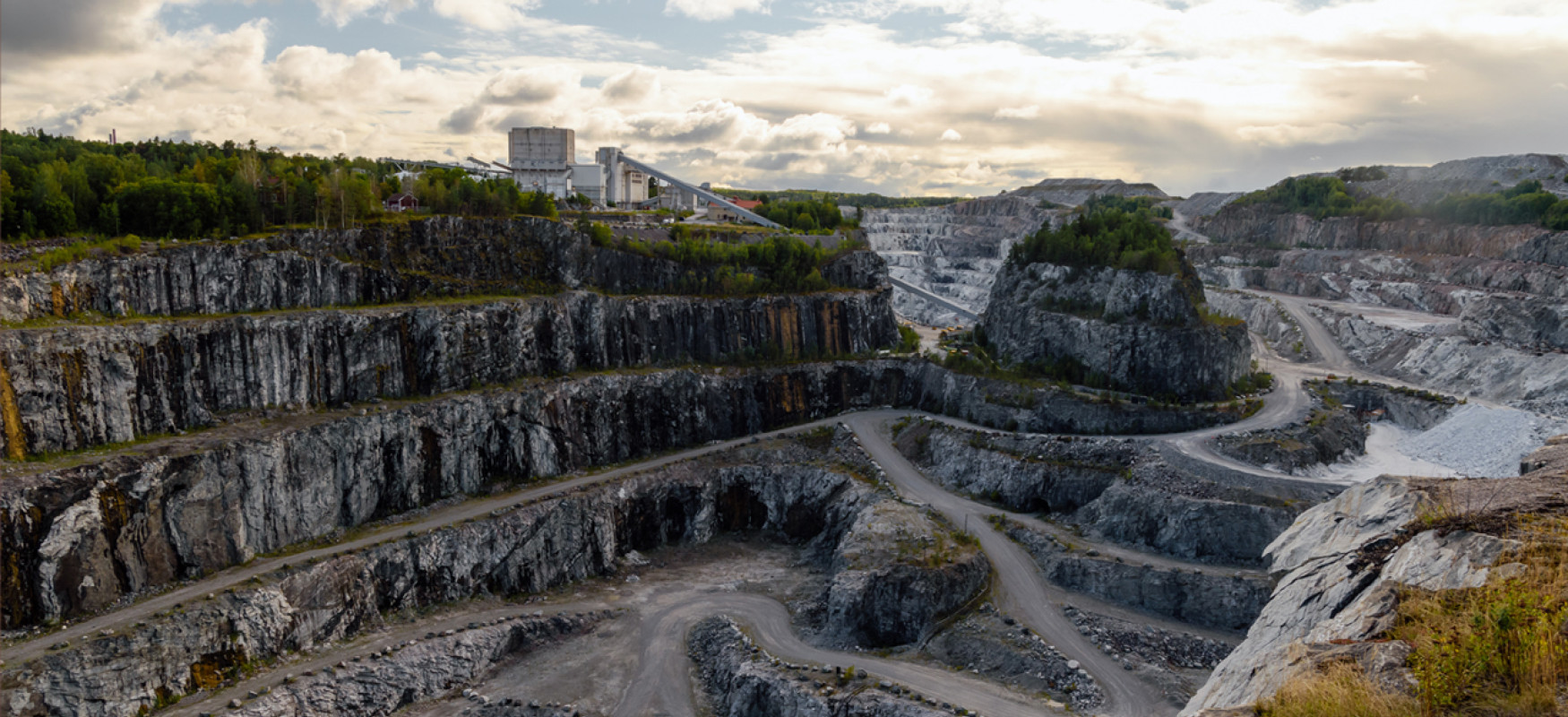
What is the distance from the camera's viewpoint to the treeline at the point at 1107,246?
7794 centimetres

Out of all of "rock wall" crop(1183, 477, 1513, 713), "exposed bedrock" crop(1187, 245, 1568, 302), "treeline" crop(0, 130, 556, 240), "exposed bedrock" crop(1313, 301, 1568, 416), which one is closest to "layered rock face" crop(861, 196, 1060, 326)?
"exposed bedrock" crop(1187, 245, 1568, 302)

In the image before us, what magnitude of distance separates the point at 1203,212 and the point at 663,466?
6506 inches

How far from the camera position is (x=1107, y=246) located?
269 feet

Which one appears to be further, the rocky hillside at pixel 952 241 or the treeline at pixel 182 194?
the rocky hillside at pixel 952 241

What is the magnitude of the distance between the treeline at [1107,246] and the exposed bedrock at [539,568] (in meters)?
30.6

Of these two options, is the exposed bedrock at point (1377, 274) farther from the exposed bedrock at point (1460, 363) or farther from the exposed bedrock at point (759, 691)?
the exposed bedrock at point (759, 691)

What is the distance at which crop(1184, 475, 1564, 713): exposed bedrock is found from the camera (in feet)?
45.0

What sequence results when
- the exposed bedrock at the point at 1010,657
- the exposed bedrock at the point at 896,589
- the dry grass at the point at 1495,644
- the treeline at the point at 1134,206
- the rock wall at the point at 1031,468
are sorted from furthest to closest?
1. the treeline at the point at 1134,206
2. the rock wall at the point at 1031,468
3. the exposed bedrock at the point at 896,589
4. the exposed bedrock at the point at 1010,657
5. the dry grass at the point at 1495,644

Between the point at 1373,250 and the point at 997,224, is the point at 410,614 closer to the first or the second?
the point at 1373,250

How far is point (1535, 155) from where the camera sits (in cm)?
14175

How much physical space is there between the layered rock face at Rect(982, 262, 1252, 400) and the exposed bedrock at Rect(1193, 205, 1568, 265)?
48842 mm

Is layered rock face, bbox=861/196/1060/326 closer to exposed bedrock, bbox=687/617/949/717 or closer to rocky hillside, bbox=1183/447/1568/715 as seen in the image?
exposed bedrock, bbox=687/617/949/717

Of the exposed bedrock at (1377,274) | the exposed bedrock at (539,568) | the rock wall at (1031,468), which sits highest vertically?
the exposed bedrock at (1377,274)

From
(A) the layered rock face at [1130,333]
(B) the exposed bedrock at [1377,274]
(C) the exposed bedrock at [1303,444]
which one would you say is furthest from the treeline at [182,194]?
(B) the exposed bedrock at [1377,274]
